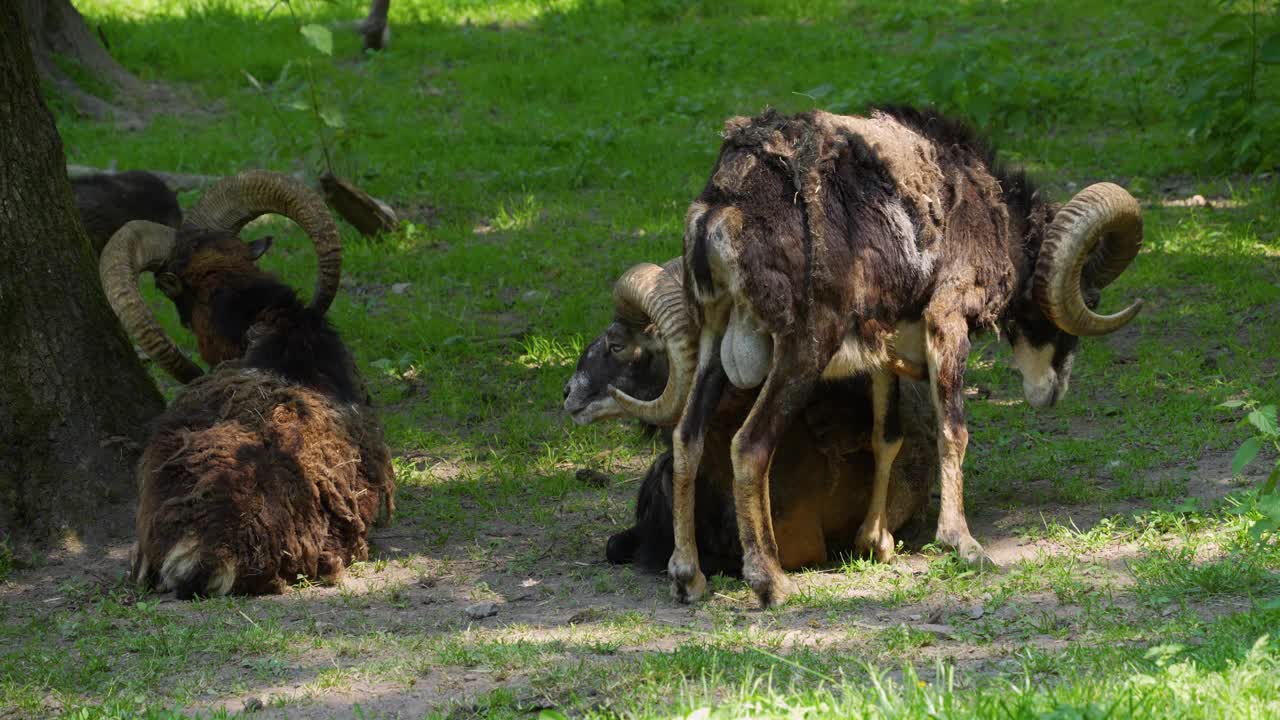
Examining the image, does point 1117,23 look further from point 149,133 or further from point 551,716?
point 551,716

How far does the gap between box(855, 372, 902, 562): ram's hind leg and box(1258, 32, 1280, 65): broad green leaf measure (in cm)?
566

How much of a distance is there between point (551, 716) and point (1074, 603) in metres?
2.47

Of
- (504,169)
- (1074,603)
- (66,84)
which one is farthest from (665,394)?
(66,84)

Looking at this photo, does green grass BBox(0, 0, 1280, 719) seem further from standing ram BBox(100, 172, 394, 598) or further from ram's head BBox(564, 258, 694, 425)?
ram's head BBox(564, 258, 694, 425)

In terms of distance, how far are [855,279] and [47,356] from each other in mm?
4061

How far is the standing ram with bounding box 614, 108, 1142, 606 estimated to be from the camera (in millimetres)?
6207

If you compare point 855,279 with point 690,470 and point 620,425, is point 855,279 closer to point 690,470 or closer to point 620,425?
point 690,470

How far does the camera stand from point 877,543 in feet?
23.0

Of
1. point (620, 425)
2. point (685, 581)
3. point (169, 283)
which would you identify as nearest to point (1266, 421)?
point (685, 581)

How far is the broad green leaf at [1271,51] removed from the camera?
10773mm

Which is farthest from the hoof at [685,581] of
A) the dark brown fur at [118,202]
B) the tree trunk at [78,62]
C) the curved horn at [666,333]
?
the tree trunk at [78,62]

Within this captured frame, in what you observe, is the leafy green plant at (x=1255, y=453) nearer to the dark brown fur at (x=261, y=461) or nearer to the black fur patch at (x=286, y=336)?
the dark brown fur at (x=261, y=461)

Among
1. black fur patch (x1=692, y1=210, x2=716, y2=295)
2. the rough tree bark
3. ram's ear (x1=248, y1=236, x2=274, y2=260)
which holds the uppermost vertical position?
the rough tree bark

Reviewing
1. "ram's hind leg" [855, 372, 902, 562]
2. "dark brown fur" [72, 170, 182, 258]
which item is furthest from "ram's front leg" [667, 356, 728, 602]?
"dark brown fur" [72, 170, 182, 258]
